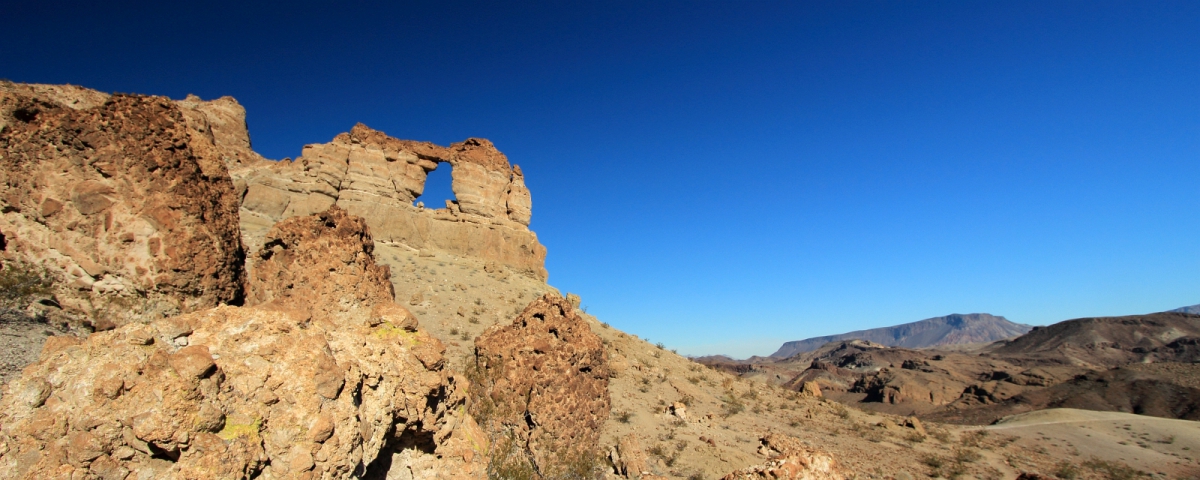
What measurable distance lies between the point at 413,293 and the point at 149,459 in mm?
15519

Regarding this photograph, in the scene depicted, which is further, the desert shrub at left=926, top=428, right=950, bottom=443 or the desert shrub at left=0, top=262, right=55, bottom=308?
the desert shrub at left=926, top=428, right=950, bottom=443

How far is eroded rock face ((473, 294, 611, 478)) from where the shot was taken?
586 centimetres

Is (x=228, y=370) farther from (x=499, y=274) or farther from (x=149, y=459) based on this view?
(x=499, y=274)

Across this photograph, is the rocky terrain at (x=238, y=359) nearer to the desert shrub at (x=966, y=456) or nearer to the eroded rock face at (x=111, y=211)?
the eroded rock face at (x=111, y=211)

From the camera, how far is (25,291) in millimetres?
4246

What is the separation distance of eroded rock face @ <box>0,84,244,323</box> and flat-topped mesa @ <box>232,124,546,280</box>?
16.9 meters

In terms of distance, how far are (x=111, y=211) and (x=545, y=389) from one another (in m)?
4.73

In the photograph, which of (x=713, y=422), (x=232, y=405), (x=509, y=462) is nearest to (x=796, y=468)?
(x=509, y=462)

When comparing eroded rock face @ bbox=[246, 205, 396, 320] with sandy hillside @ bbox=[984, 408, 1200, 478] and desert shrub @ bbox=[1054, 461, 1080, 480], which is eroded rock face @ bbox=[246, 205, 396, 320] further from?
sandy hillside @ bbox=[984, 408, 1200, 478]

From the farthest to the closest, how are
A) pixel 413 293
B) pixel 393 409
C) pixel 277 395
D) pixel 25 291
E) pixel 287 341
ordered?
pixel 413 293 < pixel 25 291 < pixel 393 409 < pixel 287 341 < pixel 277 395

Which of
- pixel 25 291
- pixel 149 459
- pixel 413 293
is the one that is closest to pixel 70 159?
pixel 25 291

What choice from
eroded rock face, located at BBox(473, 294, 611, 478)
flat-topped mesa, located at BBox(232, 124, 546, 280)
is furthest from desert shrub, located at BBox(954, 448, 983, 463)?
flat-topped mesa, located at BBox(232, 124, 546, 280)

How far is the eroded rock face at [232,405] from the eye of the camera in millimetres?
2285

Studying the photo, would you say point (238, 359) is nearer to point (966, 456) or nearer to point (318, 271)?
point (318, 271)
